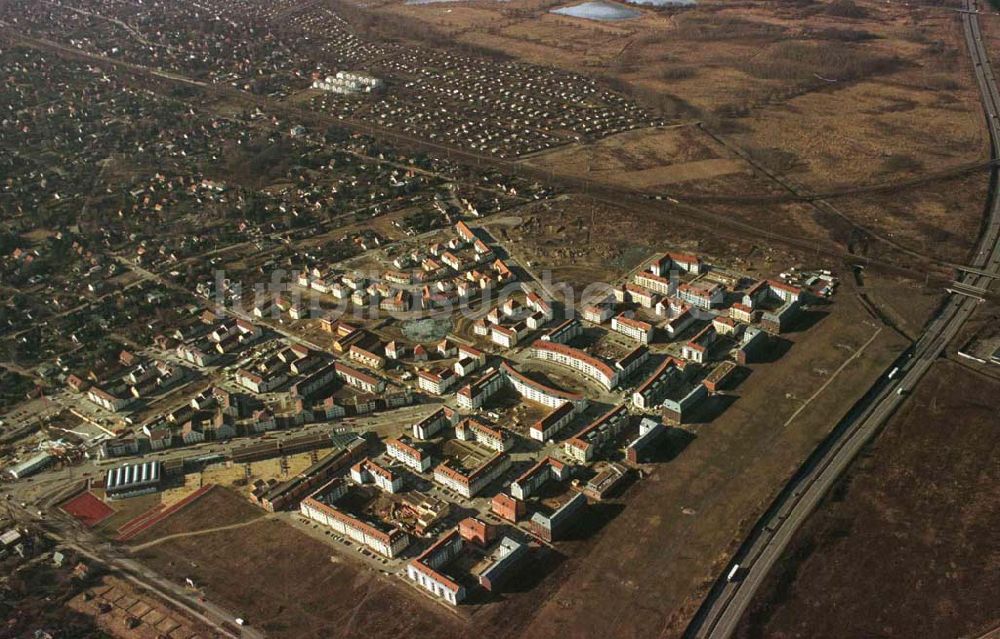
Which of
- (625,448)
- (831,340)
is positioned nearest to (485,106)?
(831,340)

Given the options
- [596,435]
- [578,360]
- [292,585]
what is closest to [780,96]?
[578,360]

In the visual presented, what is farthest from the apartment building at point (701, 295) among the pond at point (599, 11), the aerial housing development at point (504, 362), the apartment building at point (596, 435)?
the pond at point (599, 11)

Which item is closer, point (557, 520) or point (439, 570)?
point (439, 570)

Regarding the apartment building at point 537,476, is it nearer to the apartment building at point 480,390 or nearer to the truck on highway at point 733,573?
the apartment building at point 480,390

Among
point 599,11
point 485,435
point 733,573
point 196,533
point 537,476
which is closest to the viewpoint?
point 733,573

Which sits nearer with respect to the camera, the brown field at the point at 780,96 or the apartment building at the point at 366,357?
the apartment building at the point at 366,357

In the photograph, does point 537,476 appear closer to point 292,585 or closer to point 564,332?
point 292,585

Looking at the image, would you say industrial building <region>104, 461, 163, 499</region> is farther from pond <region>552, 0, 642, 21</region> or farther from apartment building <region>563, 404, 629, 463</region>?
pond <region>552, 0, 642, 21</region>
